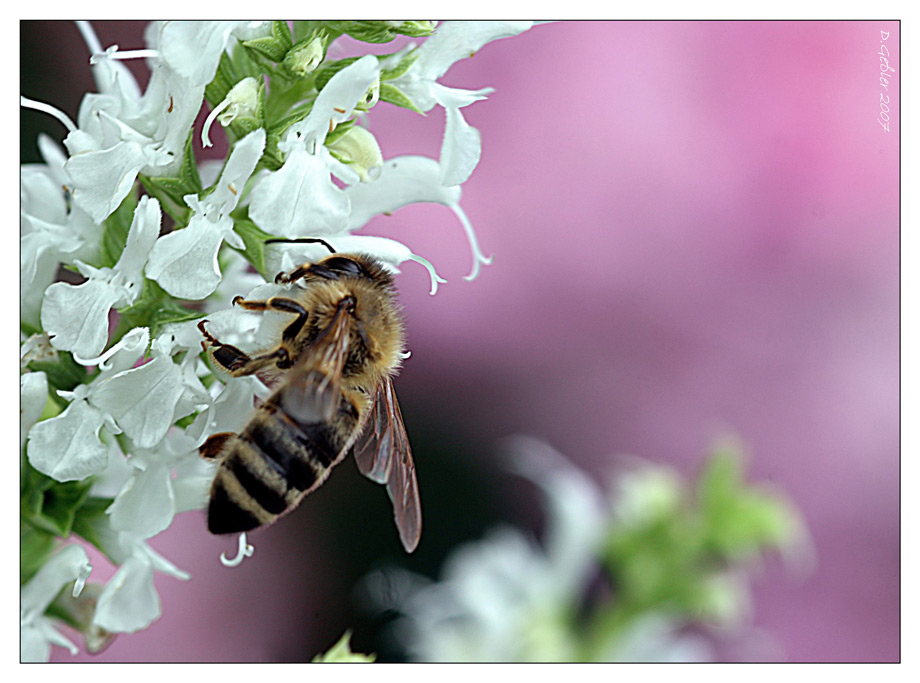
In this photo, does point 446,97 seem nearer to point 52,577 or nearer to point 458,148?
point 458,148

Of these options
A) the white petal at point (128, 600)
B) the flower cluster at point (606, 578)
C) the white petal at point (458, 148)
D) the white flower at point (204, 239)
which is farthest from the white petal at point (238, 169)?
the flower cluster at point (606, 578)

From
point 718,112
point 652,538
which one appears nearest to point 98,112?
point 652,538

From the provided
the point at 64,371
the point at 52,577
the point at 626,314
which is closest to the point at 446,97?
the point at 64,371

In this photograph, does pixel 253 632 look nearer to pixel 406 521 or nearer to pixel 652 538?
pixel 652 538

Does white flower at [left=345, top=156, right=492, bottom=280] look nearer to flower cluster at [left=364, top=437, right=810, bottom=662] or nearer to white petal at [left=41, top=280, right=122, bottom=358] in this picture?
white petal at [left=41, top=280, right=122, bottom=358]

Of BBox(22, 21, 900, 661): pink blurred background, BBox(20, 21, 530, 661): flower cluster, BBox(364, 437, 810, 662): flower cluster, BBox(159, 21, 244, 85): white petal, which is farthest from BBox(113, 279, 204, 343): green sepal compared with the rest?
BBox(22, 21, 900, 661): pink blurred background

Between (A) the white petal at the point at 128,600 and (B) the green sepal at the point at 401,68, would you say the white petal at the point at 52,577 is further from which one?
(B) the green sepal at the point at 401,68
